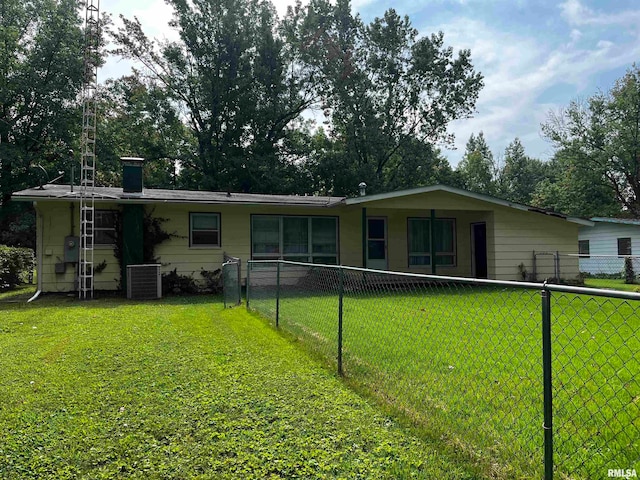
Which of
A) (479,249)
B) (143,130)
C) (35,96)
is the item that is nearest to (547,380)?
(479,249)

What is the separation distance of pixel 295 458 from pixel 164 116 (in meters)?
25.8

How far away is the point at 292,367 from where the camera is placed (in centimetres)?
447

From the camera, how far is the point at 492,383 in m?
3.77

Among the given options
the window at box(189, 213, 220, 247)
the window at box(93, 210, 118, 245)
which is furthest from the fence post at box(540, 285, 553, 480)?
the window at box(93, 210, 118, 245)

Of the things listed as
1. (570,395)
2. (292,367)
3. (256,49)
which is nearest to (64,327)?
(292,367)

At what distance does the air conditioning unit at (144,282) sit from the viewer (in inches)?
406

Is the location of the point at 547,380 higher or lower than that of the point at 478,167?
lower

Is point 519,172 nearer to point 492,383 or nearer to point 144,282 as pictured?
point 144,282

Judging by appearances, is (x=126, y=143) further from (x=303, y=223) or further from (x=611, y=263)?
(x=611, y=263)

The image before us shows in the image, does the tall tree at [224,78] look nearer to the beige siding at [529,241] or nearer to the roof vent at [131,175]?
the roof vent at [131,175]

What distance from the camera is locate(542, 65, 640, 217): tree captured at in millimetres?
27828

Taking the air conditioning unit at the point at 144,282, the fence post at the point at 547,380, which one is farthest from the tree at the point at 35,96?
the fence post at the point at 547,380

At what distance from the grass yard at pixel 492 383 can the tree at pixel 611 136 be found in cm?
2788

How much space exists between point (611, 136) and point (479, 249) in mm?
20863
